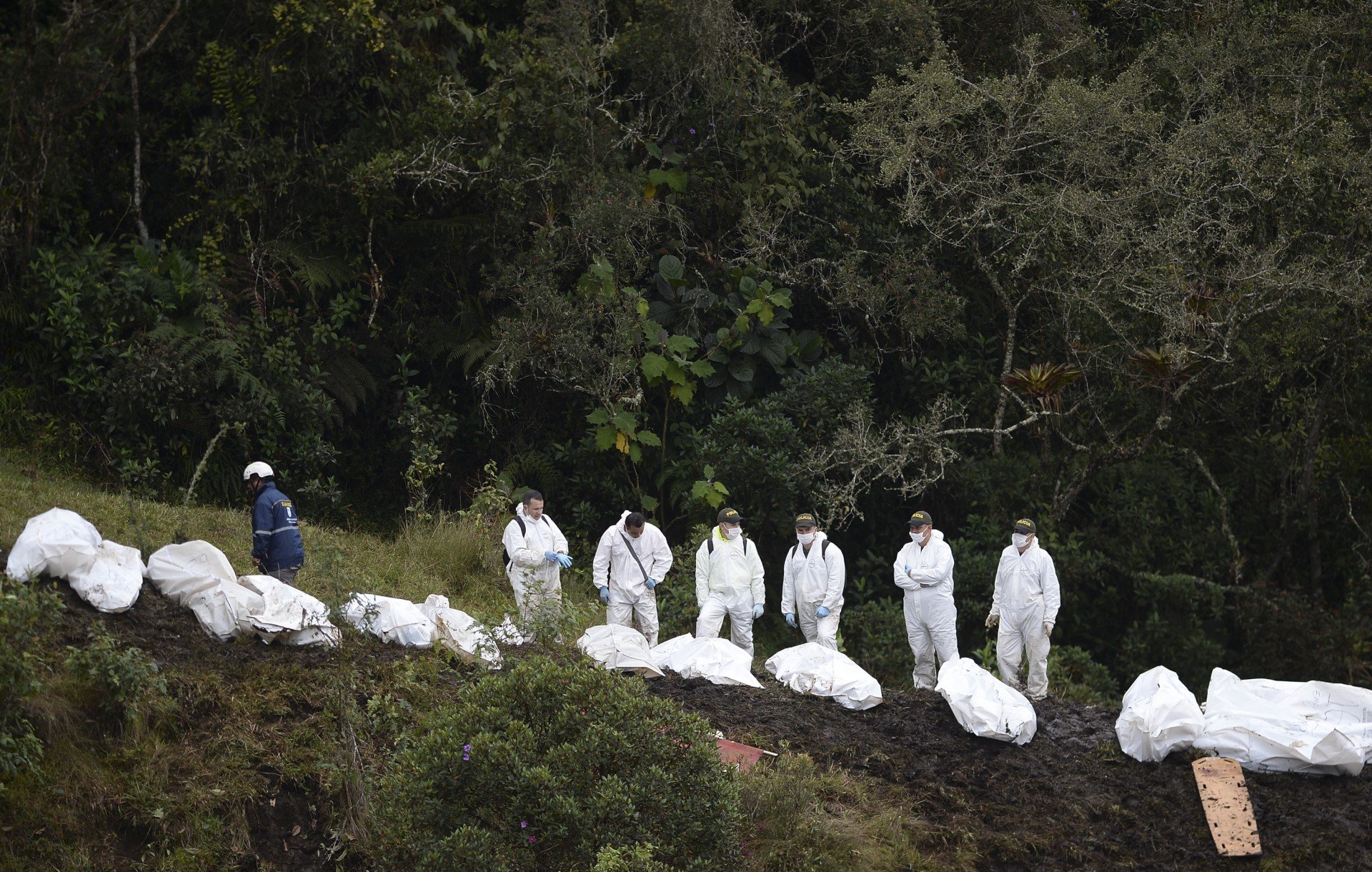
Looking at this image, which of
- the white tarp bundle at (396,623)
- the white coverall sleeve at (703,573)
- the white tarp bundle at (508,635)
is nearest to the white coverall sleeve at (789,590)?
the white coverall sleeve at (703,573)

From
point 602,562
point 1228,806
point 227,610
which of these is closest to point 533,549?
point 602,562

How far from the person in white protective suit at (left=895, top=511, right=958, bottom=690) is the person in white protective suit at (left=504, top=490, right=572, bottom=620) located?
315 centimetres

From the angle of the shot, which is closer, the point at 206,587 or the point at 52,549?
the point at 52,549

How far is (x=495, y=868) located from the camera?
597 cm

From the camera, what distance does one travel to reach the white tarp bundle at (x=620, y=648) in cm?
1030

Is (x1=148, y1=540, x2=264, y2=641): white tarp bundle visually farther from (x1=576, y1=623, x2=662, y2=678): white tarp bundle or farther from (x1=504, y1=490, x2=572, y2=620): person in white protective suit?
(x1=504, y1=490, x2=572, y2=620): person in white protective suit

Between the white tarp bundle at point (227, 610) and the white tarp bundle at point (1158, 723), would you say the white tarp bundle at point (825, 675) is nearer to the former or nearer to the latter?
the white tarp bundle at point (1158, 723)

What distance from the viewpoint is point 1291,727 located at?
9375 mm

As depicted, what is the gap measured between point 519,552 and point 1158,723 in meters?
5.47

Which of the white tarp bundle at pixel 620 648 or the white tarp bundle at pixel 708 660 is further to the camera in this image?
the white tarp bundle at pixel 708 660

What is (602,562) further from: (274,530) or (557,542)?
(274,530)

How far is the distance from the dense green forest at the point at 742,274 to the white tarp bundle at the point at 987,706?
4.45 meters

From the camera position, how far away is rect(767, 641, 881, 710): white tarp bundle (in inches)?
411

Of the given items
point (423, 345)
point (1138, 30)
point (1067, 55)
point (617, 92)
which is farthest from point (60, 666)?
point (1138, 30)
